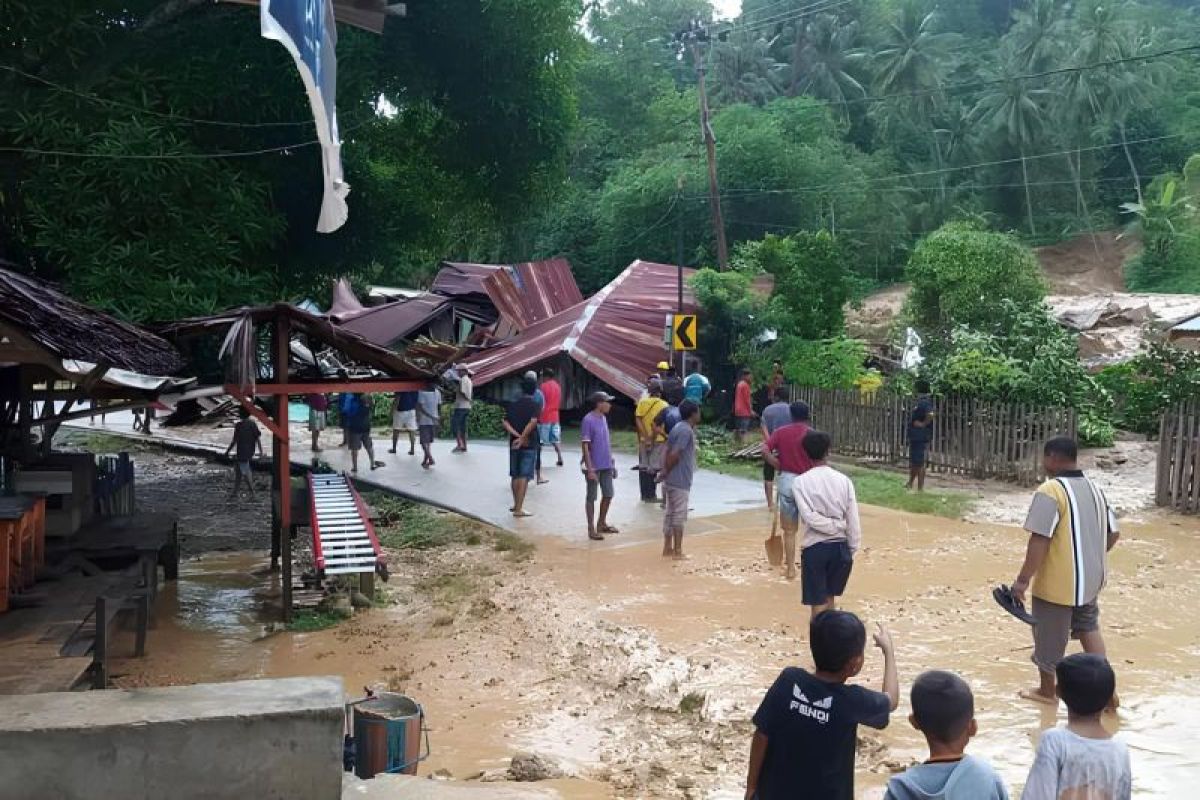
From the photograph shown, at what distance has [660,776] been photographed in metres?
5.77

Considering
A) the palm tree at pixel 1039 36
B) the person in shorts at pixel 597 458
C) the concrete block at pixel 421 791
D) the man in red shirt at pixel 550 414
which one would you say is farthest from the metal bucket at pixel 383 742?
the palm tree at pixel 1039 36

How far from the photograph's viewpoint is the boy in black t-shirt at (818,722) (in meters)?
3.47

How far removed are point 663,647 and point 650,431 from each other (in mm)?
5173

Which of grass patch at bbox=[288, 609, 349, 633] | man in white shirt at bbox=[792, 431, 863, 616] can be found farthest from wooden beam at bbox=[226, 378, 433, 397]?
man in white shirt at bbox=[792, 431, 863, 616]

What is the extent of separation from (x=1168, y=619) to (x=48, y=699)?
8.33 metres

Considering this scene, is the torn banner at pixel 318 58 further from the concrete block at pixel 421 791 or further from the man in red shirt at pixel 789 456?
the man in red shirt at pixel 789 456

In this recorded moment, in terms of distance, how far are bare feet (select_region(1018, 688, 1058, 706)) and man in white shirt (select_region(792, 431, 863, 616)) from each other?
1.36m

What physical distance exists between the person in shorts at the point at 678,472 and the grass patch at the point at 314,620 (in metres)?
3.52

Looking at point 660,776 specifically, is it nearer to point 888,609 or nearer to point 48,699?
point 48,699

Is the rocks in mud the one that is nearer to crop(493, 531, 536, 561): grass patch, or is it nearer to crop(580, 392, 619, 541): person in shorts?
crop(493, 531, 536, 561): grass patch

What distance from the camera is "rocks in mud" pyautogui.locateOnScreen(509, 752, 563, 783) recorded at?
5.75 metres

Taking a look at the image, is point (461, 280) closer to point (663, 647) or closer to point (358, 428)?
point (358, 428)

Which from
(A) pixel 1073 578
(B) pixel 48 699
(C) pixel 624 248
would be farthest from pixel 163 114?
(C) pixel 624 248

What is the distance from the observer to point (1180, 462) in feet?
45.1
